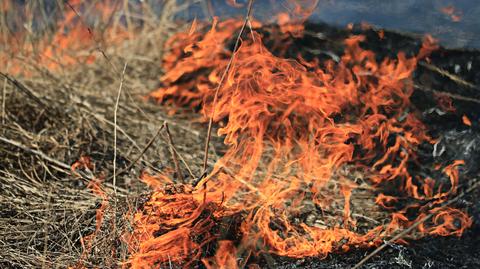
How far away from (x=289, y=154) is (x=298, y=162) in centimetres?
27

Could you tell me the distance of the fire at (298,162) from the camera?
3.49m

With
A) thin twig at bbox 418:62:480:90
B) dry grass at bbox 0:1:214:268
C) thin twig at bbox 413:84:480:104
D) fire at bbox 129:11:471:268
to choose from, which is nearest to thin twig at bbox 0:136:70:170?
dry grass at bbox 0:1:214:268

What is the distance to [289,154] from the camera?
4.81m

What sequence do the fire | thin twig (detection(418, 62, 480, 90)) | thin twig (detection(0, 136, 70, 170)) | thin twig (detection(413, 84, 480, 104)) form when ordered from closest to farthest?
the fire
thin twig (detection(0, 136, 70, 170))
thin twig (detection(413, 84, 480, 104))
thin twig (detection(418, 62, 480, 90))

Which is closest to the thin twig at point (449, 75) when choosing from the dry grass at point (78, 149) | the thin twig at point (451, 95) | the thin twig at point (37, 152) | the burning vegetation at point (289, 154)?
the burning vegetation at point (289, 154)

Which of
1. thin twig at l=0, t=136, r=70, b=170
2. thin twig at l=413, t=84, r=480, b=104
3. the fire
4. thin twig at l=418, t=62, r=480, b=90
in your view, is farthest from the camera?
thin twig at l=418, t=62, r=480, b=90

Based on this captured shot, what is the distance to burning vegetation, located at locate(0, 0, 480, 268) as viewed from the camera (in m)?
3.50

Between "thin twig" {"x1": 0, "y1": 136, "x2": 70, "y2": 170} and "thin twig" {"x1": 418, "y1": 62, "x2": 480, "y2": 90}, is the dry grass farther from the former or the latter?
"thin twig" {"x1": 418, "y1": 62, "x2": 480, "y2": 90}

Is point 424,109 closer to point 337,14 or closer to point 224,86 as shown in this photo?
point 337,14

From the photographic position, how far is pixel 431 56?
16.7ft

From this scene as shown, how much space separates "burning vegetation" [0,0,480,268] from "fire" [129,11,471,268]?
0.4 inches

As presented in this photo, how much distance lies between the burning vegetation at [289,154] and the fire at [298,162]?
0.01 metres

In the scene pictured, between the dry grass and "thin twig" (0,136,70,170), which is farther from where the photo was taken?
"thin twig" (0,136,70,170)

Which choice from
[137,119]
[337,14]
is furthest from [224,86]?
[337,14]
